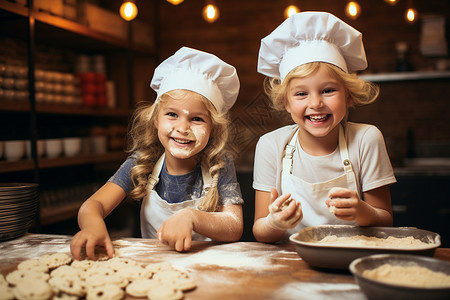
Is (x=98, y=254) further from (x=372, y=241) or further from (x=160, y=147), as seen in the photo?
(x=372, y=241)

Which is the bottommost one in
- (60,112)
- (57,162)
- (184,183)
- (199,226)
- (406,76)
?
(199,226)

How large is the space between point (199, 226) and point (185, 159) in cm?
36

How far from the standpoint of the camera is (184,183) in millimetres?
1513

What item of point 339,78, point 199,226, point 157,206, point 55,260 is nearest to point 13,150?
point 157,206

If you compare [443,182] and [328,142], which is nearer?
[328,142]

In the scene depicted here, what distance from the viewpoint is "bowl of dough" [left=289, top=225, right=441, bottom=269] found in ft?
2.98

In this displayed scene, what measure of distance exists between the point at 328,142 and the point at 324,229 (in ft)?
1.34

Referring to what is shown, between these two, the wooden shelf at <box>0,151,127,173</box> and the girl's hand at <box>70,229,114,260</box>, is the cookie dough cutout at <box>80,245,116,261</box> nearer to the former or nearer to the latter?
the girl's hand at <box>70,229,114,260</box>

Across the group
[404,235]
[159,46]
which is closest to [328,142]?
[404,235]

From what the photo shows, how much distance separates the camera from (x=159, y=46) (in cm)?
402

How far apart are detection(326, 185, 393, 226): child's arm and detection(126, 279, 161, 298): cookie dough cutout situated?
47cm

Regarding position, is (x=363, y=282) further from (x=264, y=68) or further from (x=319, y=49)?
(x=264, y=68)

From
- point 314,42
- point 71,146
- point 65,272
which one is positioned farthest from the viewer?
point 71,146

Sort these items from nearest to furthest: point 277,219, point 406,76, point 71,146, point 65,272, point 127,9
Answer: point 65,272, point 277,219, point 127,9, point 71,146, point 406,76
